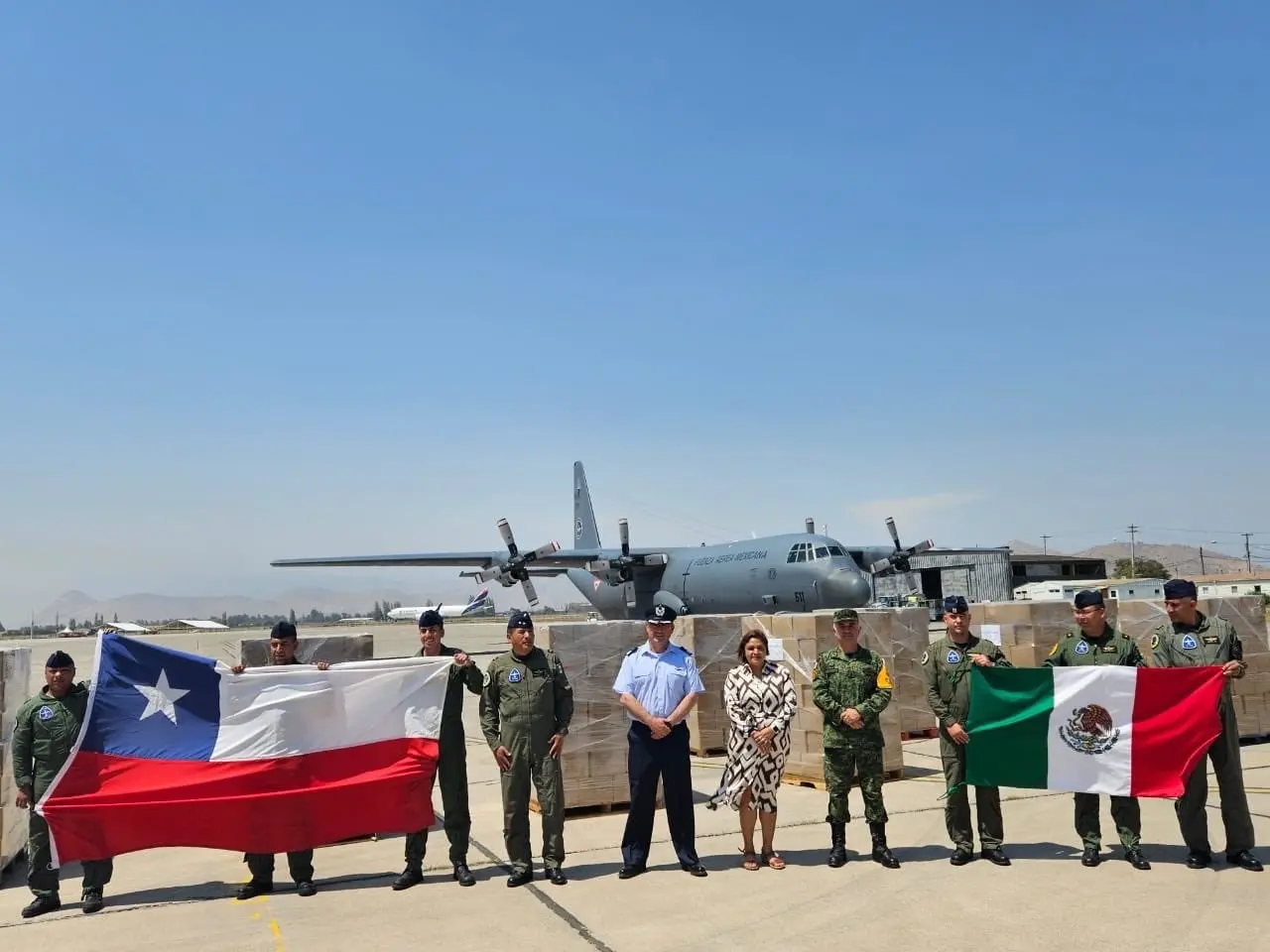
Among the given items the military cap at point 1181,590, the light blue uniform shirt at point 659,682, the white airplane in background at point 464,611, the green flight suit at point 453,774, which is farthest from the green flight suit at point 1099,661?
the white airplane in background at point 464,611

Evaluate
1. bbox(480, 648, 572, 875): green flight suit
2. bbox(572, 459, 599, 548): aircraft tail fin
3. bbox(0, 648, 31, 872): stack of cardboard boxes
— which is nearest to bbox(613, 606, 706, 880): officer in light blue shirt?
bbox(480, 648, 572, 875): green flight suit

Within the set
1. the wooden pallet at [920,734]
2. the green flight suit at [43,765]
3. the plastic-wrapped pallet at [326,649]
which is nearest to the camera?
the green flight suit at [43,765]

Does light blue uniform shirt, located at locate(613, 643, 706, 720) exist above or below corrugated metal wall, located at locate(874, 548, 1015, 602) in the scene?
above

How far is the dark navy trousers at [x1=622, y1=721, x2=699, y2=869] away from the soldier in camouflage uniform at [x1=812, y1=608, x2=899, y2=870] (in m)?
0.93

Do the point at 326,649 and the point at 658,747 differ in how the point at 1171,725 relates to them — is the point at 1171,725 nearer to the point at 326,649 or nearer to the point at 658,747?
the point at 658,747

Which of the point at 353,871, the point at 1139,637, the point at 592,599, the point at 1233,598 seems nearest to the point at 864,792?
the point at 353,871

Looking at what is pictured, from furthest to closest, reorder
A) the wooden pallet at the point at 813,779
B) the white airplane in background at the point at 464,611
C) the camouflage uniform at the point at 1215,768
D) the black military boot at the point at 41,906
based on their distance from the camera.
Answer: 1. the white airplane in background at the point at 464,611
2. the wooden pallet at the point at 813,779
3. the camouflage uniform at the point at 1215,768
4. the black military boot at the point at 41,906

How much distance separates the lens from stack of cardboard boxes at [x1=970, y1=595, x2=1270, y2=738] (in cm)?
1021

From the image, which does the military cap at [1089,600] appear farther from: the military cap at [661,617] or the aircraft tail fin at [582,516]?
the aircraft tail fin at [582,516]

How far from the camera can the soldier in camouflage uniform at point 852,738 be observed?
19.3ft

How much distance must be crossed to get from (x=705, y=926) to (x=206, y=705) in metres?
3.49

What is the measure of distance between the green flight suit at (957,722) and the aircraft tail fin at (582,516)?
34826 millimetres

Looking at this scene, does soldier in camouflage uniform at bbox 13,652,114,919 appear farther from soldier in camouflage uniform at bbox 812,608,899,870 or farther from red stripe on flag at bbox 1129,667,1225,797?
red stripe on flag at bbox 1129,667,1225,797

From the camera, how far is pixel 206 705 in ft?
19.6
